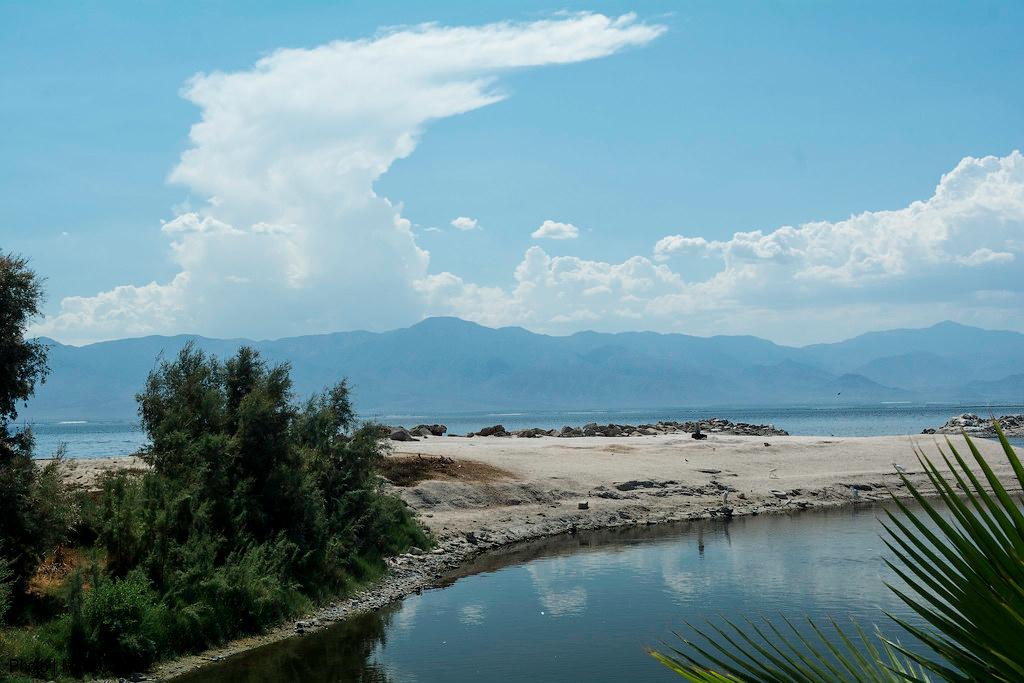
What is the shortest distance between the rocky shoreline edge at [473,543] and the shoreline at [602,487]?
68 mm

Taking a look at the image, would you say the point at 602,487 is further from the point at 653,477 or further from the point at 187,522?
the point at 187,522

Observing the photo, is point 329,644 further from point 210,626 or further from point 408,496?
point 408,496

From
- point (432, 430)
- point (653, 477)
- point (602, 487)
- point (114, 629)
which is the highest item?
point (432, 430)

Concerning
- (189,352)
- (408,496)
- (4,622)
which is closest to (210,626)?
(4,622)

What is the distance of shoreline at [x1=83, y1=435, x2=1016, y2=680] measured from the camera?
112 feet

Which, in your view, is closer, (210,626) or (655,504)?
(210,626)

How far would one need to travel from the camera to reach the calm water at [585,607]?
20.4m

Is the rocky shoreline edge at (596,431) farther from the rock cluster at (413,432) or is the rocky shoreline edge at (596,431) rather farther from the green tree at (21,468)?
the green tree at (21,468)

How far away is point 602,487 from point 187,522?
2767 centimetres

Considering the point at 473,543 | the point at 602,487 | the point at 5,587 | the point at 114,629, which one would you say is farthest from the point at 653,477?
the point at 5,587

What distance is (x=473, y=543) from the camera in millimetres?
36844

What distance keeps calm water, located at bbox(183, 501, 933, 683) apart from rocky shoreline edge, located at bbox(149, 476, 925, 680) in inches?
22.3

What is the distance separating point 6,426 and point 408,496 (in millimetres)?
21473

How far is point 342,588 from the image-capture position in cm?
2722
